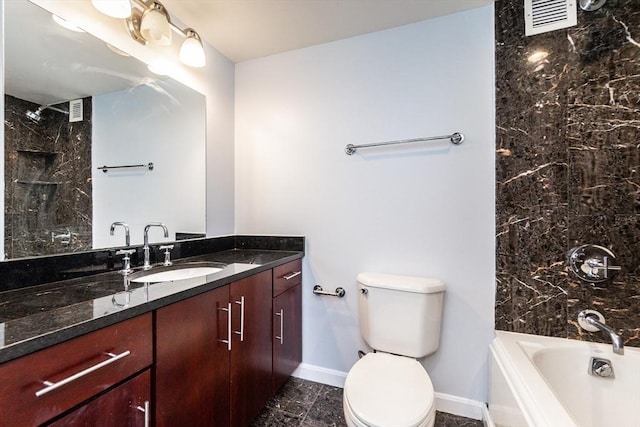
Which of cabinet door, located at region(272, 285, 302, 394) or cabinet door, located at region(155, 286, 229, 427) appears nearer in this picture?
Answer: cabinet door, located at region(155, 286, 229, 427)

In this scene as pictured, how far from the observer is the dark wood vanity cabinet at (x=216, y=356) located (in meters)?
0.99

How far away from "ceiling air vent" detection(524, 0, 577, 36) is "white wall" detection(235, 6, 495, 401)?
7.1 inches

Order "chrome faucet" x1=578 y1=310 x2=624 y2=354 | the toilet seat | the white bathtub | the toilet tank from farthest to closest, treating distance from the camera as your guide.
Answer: the toilet tank → "chrome faucet" x1=578 y1=310 x2=624 y2=354 → the white bathtub → the toilet seat

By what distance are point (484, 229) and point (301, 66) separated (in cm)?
157

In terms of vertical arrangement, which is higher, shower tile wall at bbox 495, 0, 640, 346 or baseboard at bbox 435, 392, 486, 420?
shower tile wall at bbox 495, 0, 640, 346

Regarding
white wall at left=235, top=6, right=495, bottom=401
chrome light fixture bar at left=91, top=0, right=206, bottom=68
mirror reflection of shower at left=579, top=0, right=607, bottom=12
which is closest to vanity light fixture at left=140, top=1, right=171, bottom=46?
chrome light fixture bar at left=91, top=0, right=206, bottom=68

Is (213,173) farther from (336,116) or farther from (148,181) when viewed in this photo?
(336,116)

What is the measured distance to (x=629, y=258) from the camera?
52.9 inches

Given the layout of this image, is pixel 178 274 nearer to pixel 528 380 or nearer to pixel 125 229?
pixel 125 229

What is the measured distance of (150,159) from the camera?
159 cm

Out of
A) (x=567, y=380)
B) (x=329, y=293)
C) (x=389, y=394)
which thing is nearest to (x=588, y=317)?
(x=567, y=380)

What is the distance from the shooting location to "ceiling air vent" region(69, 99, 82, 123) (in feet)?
4.03

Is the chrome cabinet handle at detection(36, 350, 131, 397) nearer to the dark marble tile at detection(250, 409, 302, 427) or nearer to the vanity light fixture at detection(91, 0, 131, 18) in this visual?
the dark marble tile at detection(250, 409, 302, 427)

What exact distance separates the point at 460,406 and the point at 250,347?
4.01ft
